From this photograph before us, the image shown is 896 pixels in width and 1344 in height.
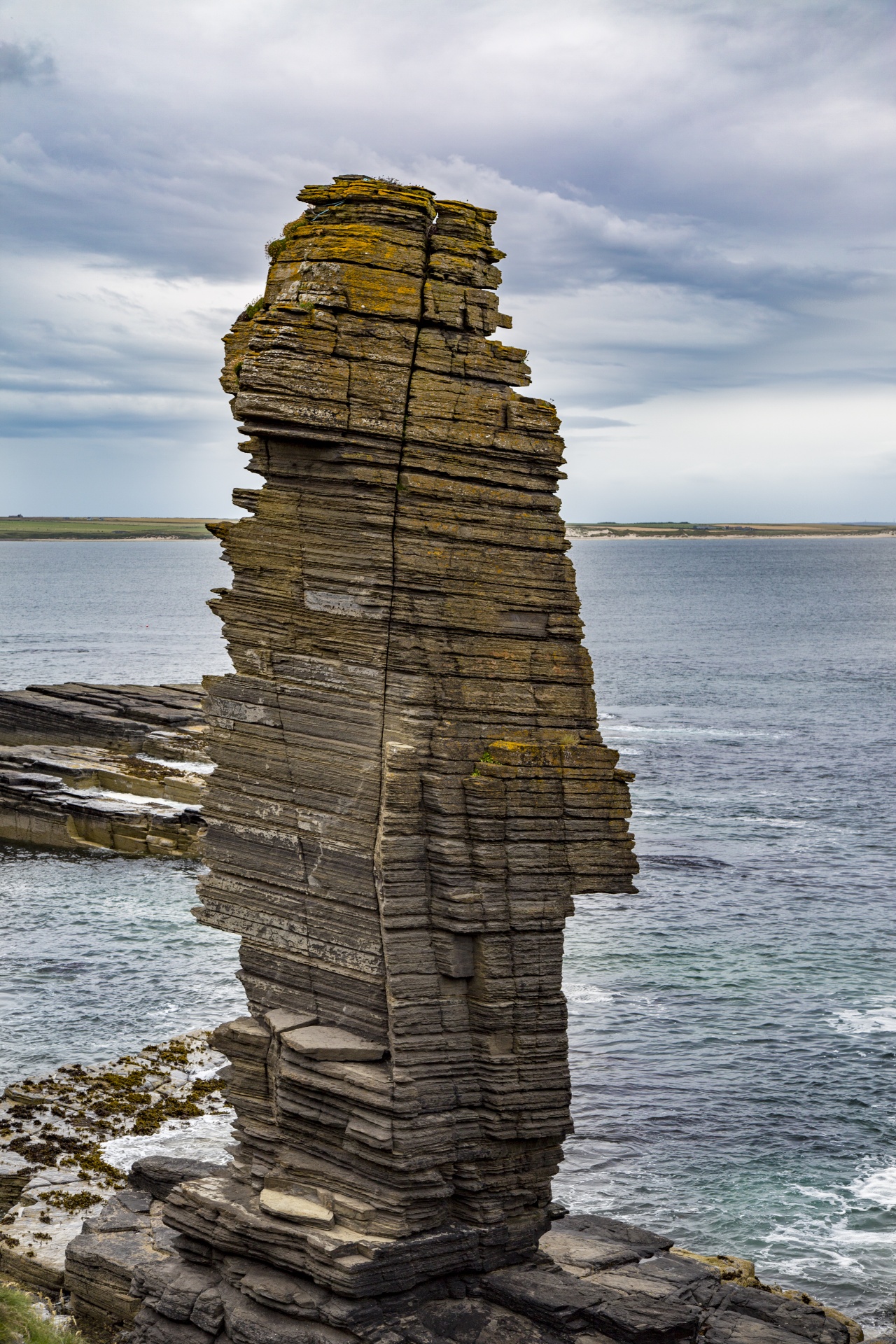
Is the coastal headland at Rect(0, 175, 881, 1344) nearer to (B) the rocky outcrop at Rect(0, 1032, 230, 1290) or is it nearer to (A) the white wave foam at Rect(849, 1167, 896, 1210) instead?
(B) the rocky outcrop at Rect(0, 1032, 230, 1290)

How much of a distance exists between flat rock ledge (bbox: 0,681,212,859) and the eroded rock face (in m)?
36.3

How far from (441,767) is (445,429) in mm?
5538

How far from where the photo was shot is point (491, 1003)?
21.7 metres

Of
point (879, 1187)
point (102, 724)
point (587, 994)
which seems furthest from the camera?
point (102, 724)

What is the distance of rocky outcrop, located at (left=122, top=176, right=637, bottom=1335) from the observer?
21219mm

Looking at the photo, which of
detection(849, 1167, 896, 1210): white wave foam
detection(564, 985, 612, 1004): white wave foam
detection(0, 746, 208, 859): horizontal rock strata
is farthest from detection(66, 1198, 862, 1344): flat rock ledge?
detection(0, 746, 208, 859): horizontal rock strata

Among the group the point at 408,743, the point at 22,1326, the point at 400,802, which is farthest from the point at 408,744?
the point at 22,1326

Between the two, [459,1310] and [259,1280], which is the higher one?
[259,1280]

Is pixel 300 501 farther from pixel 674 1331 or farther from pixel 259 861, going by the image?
pixel 674 1331

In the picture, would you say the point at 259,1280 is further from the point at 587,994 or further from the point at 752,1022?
the point at 587,994

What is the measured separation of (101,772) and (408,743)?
179 ft

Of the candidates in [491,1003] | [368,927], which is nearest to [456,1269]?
[491,1003]

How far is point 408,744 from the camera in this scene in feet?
70.2

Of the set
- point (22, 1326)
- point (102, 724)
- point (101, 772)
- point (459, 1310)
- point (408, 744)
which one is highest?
point (408, 744)
